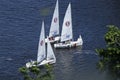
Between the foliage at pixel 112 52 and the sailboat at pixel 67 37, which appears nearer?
the foliage at pixel 112 52

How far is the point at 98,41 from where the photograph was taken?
134 meters

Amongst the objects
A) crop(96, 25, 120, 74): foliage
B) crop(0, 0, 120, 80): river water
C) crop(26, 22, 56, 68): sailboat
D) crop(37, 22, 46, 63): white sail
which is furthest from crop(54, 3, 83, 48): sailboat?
crop(96, 25, 120, 74): foliage

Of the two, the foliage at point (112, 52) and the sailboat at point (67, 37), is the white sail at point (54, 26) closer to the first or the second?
the sailboat at point (67, 37)

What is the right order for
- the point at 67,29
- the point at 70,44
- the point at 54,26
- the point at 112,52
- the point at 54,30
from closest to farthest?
the point at 112,52, the point at 70,44, the point at 54,30, the point at 67,29, the point at 54,26

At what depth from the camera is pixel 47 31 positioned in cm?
13962

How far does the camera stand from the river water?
112 m

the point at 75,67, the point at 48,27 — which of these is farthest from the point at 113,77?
the point at 48,27

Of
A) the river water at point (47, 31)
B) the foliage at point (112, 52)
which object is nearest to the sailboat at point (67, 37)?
the river water at point (47, 31)

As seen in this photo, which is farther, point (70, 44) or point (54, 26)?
point (54, 26)

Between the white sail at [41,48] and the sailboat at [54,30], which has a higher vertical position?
the sailboat at [54,30]

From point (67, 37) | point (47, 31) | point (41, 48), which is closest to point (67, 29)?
point (67, 37)

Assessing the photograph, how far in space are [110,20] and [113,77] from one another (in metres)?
96.1

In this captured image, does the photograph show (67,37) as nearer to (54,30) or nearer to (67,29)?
(67,29)

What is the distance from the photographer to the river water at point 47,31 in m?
112
